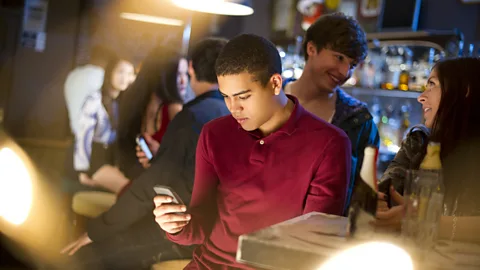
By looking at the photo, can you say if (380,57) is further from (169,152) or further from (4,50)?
(4,50)

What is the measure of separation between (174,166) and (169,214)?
1.03 m

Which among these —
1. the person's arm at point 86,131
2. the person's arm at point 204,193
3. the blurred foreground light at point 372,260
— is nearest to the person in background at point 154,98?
the person's arm at point 86,131

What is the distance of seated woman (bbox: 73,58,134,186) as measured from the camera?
5.32m

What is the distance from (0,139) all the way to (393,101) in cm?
368

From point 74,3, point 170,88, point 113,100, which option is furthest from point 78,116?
point 170,88

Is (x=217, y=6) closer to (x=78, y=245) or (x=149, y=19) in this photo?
(x=78, y=245)

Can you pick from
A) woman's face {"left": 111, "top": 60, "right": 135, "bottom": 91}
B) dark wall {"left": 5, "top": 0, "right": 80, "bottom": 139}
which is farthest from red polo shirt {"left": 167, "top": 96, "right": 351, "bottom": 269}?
dark wall {"left": 5, "top": 0, "right": 80, "bottom": 139}

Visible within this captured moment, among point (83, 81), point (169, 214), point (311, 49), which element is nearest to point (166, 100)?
point (311, 49)

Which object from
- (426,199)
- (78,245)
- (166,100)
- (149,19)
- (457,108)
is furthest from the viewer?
(149,19)

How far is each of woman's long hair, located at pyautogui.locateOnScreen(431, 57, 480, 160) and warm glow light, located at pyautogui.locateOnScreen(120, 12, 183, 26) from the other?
4325 millimetres

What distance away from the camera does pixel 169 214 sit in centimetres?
179

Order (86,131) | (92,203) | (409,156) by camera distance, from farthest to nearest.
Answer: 1. (86,131)
2. (92,203)
3. (409,156)

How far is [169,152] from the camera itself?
2.81 m

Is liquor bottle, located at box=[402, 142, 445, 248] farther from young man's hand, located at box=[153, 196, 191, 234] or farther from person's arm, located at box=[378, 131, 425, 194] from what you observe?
young man's hand, located at box=[153, 196, 191, 234]
